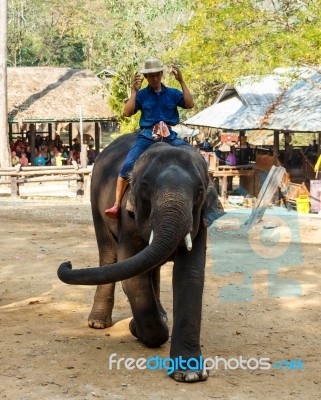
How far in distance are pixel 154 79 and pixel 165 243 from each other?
2015 mm

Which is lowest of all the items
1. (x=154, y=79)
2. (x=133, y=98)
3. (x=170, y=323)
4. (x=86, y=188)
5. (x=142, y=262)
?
(x=86, y=188)

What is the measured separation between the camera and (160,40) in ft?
105

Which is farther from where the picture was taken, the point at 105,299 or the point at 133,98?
the point at 105,299

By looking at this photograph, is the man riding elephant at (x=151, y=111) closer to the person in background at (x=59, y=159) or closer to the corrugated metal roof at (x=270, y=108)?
the corrugated metal roof at (x=270, y=108)

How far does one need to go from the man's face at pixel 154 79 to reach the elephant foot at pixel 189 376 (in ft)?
8.20

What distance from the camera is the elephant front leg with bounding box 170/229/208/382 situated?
5551 millimetres

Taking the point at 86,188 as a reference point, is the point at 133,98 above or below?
above

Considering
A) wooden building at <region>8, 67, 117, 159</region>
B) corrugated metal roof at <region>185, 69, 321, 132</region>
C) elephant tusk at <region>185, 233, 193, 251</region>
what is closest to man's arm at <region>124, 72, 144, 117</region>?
elephant tusk at <region>185, 233, 193, 251</region>

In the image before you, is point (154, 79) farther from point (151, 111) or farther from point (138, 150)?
point (138, 150)

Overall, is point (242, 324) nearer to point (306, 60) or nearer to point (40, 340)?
point (40, 340)

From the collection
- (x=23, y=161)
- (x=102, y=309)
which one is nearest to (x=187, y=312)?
(x=102, y=309)

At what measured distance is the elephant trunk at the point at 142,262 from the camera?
183 inches

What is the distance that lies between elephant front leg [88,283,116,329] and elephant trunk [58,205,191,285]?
2.17 m

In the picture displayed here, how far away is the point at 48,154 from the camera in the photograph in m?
28.8
